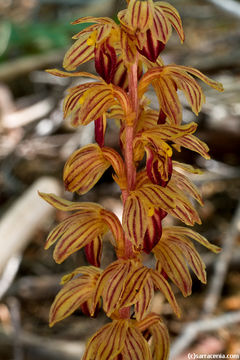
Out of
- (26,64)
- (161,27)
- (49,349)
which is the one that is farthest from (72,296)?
(26,64)

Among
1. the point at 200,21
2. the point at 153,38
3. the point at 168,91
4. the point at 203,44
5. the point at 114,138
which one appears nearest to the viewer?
the point at 153,38

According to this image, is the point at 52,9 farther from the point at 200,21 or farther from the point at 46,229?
the point at 46,229

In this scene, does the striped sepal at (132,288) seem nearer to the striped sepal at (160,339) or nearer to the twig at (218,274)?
the striped sepal at (160,339)

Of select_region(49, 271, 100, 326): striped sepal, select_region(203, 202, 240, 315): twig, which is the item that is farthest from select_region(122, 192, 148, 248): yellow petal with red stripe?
select_region(203, 202, 240, 315): twig

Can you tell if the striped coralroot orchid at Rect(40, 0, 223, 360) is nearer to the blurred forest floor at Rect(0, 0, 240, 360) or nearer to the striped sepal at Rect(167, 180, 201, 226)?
the striped sepal at Rect(167, 180, 201, 226)

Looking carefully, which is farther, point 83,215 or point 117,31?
point 83,215

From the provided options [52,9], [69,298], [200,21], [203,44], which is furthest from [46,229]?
[52,9]

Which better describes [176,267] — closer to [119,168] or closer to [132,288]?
[132,288]
